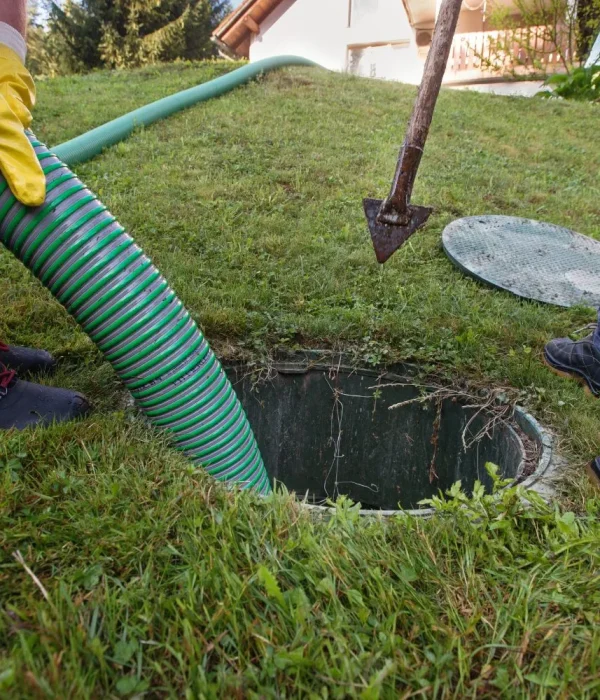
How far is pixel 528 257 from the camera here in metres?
3.83

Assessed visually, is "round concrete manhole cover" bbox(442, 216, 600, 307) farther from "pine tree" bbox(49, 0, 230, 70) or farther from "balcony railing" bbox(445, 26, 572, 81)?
"pine tree" bbox(49, 0, 230, 70)

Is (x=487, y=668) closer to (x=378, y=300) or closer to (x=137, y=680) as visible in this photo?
(x=137, y=680)

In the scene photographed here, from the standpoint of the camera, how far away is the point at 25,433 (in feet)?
5.73

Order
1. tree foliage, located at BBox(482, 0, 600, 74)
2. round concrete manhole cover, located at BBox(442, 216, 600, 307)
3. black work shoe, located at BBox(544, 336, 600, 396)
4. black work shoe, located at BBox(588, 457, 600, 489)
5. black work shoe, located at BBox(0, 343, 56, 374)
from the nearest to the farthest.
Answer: black work shoe, located at BBox(588, 457, 600, 489), black work shoe, located at BBox(0, 343, 56, 374), black work shoe, located at BBox(544, 336, 600, 396), round concrete manhole cover, located at BBox(442, 216, 600, 307), tree foliage, located at BBox(482, 0, 600, 74)

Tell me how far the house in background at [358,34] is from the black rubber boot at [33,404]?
Answer: 15608 mm

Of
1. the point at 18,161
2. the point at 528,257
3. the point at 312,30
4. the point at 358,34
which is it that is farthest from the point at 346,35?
the point at 18,161

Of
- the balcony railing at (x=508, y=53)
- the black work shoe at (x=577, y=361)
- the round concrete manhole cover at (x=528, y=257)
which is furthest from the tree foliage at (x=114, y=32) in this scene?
the black work shoe at (x=577, y=361)

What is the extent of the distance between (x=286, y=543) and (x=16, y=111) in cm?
161

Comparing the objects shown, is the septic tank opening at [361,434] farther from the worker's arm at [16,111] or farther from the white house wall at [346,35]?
the white house wall at [346,35]

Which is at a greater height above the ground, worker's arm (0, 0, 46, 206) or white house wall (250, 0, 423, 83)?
worker's arm (0, 0, 46, 206)

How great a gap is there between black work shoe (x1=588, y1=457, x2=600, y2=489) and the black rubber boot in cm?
181

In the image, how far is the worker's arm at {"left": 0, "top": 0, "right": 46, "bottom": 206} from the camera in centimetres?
173

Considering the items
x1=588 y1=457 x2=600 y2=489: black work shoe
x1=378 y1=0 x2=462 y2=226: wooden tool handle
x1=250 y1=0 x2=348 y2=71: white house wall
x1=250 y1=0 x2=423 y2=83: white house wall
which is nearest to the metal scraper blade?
x1=378 y1=0 x2=462 y2=226: wooden tool handle

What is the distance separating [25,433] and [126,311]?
49 cm
